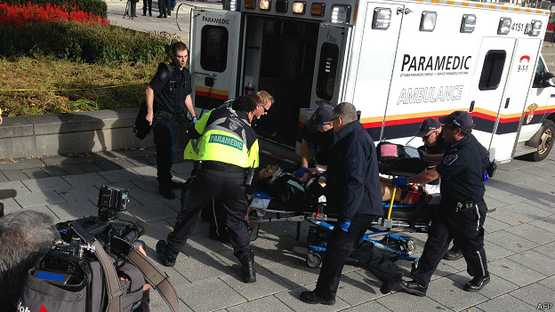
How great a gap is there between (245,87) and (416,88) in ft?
7.42

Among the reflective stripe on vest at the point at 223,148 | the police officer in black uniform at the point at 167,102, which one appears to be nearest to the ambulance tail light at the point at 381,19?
the police officer in black uniform at the point at 167,102

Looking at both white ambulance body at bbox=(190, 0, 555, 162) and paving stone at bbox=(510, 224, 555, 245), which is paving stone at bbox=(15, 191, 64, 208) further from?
paving stone at bbox=(510, 224, 555, 245)

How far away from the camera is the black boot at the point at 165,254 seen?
4898 mm

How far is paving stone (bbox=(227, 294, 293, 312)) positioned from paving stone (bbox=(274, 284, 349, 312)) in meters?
0.06

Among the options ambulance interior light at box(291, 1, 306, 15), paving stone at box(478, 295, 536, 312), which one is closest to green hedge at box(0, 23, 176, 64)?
ambulance interior light at box(291, 1, 306, 15)

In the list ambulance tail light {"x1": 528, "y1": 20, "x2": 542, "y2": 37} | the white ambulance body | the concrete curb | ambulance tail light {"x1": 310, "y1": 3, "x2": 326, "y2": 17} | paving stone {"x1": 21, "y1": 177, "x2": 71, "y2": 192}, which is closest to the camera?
the white ambulance body

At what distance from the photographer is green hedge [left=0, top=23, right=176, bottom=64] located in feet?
34.9

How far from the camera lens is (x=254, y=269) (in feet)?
16.1

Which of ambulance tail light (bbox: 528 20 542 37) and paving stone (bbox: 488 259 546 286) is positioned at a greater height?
ambulance tail light (bbox: 528 20 542 37)

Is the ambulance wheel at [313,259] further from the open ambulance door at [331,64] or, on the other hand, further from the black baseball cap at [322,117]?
the open ambulance door at [331,64]

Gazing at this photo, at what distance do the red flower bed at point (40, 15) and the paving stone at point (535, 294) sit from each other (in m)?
10.4

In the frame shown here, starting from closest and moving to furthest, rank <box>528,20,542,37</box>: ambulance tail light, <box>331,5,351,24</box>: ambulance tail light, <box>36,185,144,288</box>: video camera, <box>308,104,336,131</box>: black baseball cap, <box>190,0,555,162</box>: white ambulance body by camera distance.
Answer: <box>36,185,144,288</box>: video camera, <box>308,104,336,131</box>: black baseball cap, <box>331,5,351,24</box>: ambulance tail light, <box>190,0,555,162</box>: white ambulance body, <box>528,20,542,37</box>: ambulance tail light

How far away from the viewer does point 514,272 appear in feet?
18.4

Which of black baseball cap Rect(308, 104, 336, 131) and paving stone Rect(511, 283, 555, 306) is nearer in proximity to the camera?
paving stone Rect(511, 283, 555, 306)
